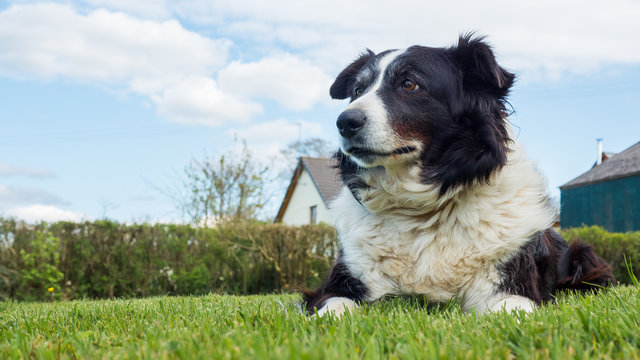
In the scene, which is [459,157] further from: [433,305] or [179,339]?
[179,339]

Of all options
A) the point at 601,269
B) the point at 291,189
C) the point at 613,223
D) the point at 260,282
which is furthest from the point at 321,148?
the point at 601,269

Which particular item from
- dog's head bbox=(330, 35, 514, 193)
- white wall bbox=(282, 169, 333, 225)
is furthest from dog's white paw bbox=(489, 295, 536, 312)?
white wall bbox=(282, 169, 333, 225)

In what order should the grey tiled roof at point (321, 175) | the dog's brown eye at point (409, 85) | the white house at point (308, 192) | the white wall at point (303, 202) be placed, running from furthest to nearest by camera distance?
the white wall at point (303, 202) → the white house at point (308, 192) → the grey tiled roof at point (321, 175) → the dog's brown eye at point (409, 85)

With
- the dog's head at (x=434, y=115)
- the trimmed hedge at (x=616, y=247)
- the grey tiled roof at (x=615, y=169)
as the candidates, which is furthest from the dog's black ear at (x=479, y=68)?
the grey tiled roof at (x=615, y=169)

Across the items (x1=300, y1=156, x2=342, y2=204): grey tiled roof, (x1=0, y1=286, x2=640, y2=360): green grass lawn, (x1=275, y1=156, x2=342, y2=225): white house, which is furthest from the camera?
(x1=275, y1=156, x2=342, y2=225): white house

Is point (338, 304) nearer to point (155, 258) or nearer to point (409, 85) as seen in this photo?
point (409, 85)

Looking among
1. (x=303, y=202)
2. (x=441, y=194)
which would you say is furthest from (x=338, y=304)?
(x=303, y=202)

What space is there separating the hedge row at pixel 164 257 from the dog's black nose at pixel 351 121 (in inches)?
262

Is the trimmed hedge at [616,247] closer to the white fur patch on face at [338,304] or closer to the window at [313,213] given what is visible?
the white fur patch on face at [338,304]

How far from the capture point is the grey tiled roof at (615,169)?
2783cm

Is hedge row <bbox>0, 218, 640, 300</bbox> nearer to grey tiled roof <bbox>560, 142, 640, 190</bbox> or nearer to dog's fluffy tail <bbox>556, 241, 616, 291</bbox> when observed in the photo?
dog's fluffy tail <bbox>556, 241, 616, 291</bbox>

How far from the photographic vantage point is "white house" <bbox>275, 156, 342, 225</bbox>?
1021 inches

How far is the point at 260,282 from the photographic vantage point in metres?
10.1

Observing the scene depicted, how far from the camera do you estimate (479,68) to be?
362cm
